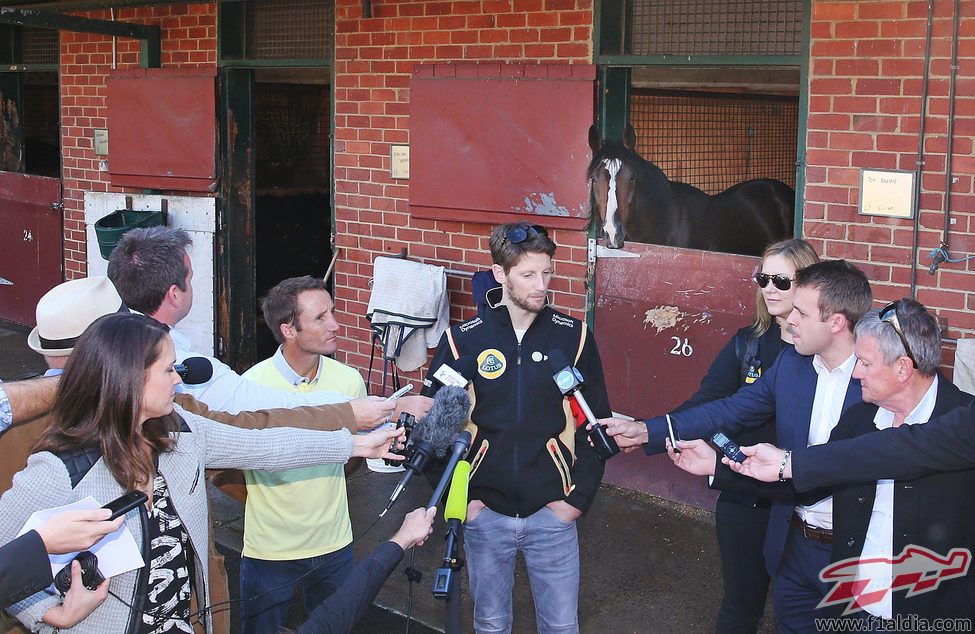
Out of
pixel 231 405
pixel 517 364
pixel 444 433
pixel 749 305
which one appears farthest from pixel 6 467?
pixel 749 305

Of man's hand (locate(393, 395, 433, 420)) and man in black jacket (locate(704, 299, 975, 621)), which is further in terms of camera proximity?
man's hand (locate(393, 395, 433, 420))

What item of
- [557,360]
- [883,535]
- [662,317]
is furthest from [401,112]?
[883,535]

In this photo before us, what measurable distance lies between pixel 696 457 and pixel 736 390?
541 millimetres

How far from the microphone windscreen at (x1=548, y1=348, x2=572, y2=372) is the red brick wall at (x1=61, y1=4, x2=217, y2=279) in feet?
18.0

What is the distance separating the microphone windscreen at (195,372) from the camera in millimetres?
3346

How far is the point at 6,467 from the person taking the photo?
9.61ft

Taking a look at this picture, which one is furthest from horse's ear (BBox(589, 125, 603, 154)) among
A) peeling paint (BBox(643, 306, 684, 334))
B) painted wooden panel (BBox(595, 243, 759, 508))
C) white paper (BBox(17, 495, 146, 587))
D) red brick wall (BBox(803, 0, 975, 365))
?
white paper (BBox(17, 495, 146, 587))


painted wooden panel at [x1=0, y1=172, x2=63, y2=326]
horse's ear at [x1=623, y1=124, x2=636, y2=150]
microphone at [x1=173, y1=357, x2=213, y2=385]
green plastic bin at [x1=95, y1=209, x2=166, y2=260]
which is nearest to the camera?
microphone at [x1=173, y1=357, x2=213, y2=385]

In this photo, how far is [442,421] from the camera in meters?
3.23

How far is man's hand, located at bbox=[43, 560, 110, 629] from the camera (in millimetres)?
2543

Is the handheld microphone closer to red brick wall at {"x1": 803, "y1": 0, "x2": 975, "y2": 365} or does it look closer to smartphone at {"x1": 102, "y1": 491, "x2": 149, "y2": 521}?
smartphone at {"x1": 102, "y1": 491, "x2": 149, "y2": 521}

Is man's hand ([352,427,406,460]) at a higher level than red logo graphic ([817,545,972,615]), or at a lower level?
higher

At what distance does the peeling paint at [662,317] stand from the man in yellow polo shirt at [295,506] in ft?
8.08

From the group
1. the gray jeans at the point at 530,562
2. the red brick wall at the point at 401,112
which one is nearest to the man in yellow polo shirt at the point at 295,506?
the gray jeans at the point at 530,562
